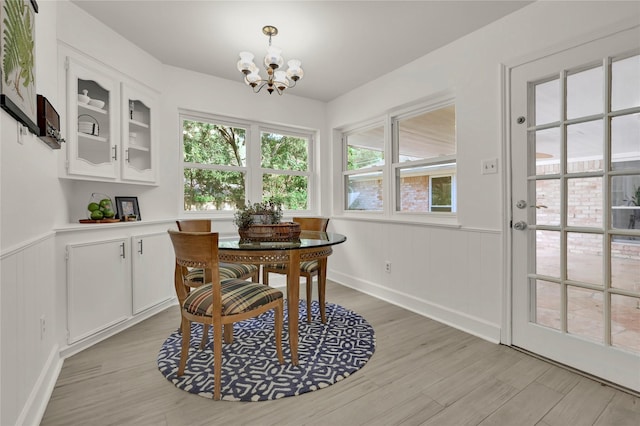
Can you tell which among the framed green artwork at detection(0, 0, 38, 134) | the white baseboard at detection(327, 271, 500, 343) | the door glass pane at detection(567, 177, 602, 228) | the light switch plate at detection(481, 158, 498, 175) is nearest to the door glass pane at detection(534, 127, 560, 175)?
the door glass pane at detection(567, 177, 602, 228)

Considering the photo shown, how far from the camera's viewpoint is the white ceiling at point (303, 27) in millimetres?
2314

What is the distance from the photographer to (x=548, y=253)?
86.9 inches

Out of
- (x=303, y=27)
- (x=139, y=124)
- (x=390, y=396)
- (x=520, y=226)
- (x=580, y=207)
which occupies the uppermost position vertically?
(x=303, y=27)

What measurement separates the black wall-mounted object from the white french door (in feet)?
9.90

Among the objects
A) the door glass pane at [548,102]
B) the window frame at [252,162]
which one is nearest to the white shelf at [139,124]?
the window frame at [252,162]

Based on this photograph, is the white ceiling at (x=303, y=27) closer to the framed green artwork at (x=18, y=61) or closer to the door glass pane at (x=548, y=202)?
the framed green artwork at (x=18, y=61)

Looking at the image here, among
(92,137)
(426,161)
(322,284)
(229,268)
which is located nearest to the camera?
(92,137)

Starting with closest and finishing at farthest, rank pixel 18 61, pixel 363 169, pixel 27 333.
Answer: pixel 18 61 → pixel 27 333 → pixel 363 169

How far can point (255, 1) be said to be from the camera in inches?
88.5

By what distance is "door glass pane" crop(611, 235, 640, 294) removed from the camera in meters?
1.81

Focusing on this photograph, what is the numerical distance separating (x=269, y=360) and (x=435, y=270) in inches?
68.3

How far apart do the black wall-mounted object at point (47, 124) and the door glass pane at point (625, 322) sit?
11.3 ft

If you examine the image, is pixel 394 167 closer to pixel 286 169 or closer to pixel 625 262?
pixel 286 169

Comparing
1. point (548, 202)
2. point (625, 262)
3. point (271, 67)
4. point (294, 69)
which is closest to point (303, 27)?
point (294, 69)
